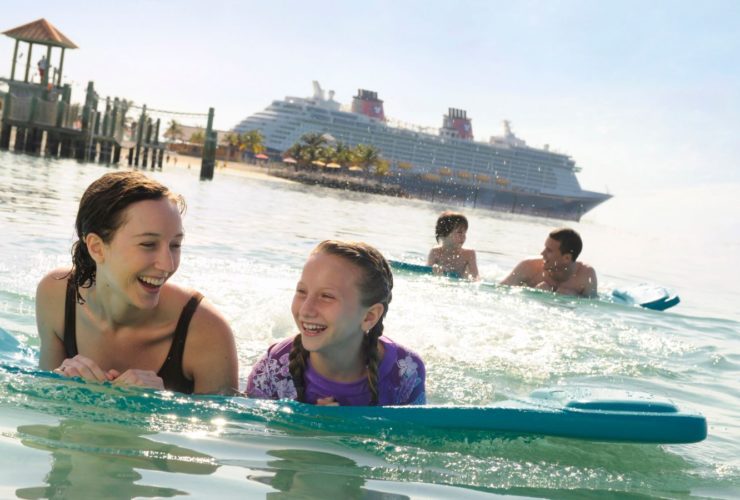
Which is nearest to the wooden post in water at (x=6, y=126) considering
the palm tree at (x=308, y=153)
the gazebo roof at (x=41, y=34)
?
the gazebo roof at (x=41, y=34)

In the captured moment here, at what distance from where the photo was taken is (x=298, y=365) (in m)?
3.64

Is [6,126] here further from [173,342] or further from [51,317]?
[173,342]

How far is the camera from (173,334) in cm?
351

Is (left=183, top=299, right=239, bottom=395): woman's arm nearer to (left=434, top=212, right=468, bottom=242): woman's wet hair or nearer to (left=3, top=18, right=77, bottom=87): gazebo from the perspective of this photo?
(left=434, top=212, right=468, bottom=242): woman's wet hair

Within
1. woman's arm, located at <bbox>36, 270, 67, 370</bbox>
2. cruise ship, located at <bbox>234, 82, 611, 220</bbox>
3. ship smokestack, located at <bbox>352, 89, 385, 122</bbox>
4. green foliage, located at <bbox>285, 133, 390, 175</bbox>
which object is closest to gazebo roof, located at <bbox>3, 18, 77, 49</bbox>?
woman's arm, located at <bbox>36, 270, 67, 370</bbox>

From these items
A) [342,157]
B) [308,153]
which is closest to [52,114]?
[308,153]

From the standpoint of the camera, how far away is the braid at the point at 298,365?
3639 mm

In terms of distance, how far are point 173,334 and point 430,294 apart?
550 centimetres

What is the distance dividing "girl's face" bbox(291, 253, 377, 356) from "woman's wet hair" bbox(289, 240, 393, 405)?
3cm

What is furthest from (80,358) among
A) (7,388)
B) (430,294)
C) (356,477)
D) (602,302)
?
(602,302)

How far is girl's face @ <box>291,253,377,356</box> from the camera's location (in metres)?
3.38

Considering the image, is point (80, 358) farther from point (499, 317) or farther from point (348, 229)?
point (348, 229)

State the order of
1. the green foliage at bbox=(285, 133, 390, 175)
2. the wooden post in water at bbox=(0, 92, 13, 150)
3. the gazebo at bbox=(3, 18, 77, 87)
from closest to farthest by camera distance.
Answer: the wooden post in water at bbox=(0, 92, 13, 150), the gazebo at bbox=(3, 18, 77, 87), the green foliage at bbox=(285, 133, 390, 175)

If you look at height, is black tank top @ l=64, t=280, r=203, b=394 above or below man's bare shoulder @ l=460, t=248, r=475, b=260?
below
